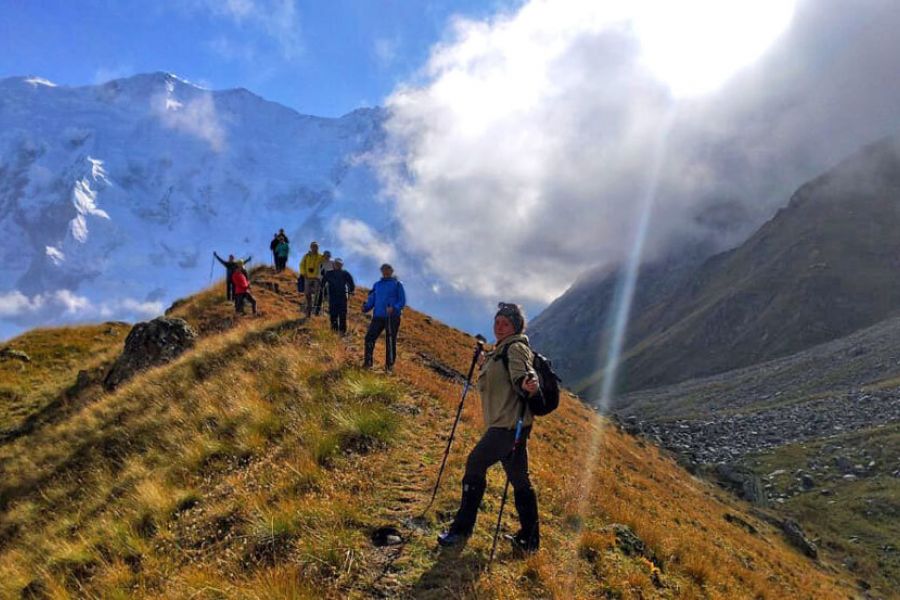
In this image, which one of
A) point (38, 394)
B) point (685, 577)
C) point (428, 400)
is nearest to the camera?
point (685, 577)

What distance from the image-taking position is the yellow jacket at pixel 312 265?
20703mm

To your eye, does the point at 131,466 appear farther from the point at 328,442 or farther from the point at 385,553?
the point at 385,553

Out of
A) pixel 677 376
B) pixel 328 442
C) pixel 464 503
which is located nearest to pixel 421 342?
pixel 328 442

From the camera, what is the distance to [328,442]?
28.9 ft

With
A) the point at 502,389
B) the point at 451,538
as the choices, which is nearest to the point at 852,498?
the point at 451,538

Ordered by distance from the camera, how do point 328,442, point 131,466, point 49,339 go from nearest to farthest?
1. point 328,442
2. point 131,466
3. point 49,339

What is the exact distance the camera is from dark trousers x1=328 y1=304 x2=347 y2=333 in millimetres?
17719

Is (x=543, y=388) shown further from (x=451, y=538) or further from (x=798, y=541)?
(x=798, y=541)

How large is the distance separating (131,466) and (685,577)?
9436 mm

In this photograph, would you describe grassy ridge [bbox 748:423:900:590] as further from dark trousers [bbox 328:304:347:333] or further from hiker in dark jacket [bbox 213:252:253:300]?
hiker in dark jacket [bbox 213:252:253:300]

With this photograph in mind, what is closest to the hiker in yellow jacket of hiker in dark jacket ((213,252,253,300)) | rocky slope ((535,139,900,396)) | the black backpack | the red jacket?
the red jacket

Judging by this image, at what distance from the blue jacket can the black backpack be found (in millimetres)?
8894

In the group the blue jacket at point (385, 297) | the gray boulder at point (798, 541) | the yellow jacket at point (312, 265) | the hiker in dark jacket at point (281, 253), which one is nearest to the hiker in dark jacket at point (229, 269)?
the yellow jacket at point (312, 265)

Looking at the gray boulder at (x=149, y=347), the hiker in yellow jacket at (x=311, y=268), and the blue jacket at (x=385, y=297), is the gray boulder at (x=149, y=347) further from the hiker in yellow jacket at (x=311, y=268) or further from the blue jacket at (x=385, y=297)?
the blue jacket at (x=385, y=297)
